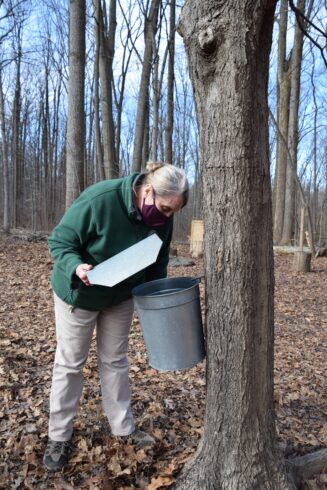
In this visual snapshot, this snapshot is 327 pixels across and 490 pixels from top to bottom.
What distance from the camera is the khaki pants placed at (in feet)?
7.75

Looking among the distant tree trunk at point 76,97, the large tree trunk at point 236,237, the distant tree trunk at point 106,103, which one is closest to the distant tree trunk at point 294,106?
the distant tree trunk at point 106,103

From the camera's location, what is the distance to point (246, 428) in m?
2.06

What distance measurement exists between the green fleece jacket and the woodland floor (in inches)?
38.7

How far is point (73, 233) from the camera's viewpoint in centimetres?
218

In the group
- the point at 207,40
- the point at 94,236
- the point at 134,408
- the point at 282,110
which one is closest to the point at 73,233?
the point at 94,236

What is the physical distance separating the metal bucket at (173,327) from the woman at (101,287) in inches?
11.8

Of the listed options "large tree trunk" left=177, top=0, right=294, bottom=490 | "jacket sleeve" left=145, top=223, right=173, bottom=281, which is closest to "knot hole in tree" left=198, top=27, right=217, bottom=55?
"large tree trunk" left=177, top=0, right=294, bottom=490

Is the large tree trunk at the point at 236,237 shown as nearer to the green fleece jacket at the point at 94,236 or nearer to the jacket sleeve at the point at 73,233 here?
the green fleece jacket at the point at 94,236

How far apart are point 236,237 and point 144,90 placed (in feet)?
30.2

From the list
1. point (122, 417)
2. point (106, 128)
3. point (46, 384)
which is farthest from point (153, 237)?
point (106, 128)

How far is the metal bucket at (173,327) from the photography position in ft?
6.48

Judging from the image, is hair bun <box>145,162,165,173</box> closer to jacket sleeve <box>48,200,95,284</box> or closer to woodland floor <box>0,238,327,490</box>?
jacket sleeve <box>48,200,95,284</box>

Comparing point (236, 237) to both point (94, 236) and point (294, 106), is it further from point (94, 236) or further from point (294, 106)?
point (294, 106)

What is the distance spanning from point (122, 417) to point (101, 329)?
616 mm
